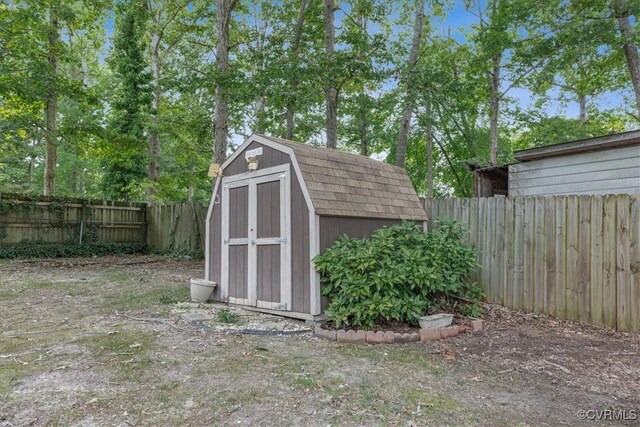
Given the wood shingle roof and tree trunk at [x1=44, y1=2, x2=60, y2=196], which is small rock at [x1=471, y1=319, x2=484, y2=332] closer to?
the wood shingle roof

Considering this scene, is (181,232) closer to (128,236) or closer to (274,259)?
(128,236)

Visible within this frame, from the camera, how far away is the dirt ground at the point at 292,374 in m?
2.41

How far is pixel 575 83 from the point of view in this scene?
50.8 feet

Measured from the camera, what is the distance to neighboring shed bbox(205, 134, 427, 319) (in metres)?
4.74

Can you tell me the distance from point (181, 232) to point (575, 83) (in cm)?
1534

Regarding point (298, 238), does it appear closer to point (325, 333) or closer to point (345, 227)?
point (345, 227)

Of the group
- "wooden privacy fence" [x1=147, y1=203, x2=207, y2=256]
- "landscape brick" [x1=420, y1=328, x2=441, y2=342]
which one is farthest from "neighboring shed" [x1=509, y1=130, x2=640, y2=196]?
"wooden privacy fence" [x1=147, y1=203, x2=207, y2=256]

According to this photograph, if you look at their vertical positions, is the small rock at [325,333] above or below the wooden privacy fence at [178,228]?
below

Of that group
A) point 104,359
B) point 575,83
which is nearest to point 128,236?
point 104,359

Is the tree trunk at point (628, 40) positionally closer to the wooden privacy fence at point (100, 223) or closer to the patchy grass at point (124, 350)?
the patchy grass at point (124, 350)

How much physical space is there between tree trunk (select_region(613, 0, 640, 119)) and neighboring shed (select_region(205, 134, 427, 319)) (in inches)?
281

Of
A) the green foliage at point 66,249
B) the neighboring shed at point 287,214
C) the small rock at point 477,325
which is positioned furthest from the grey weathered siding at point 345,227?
the green foliage at point 66,249

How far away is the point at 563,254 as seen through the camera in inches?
193

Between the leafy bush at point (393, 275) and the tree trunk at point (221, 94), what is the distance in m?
6.06
